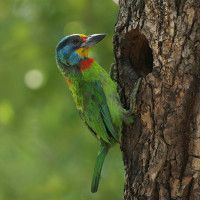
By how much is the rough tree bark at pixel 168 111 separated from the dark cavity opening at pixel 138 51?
0.65 feet

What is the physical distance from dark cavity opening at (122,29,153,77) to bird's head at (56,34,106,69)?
541 mm

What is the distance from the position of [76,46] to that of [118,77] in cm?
73

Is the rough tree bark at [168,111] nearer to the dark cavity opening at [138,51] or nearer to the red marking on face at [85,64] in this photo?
the dark cavity opening at [138,51]

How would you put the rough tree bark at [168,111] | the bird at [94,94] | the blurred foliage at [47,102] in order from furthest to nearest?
the blurred foliage at [47,102] → the bird at [94,94] → the rough tree bark at [168,111]

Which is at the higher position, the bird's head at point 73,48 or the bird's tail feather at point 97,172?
the bird's head at point 73,48

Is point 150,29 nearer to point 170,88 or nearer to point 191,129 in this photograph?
point 170,88

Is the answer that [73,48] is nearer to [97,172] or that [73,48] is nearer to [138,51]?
[138,51]

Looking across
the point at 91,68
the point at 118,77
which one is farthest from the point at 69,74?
the point at 118,77

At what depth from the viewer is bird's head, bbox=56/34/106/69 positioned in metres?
4.04

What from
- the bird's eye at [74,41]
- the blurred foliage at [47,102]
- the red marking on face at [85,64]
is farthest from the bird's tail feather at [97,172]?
the blurred foliage at [47,102]

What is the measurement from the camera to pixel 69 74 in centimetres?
403

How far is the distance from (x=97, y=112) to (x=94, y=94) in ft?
0.64

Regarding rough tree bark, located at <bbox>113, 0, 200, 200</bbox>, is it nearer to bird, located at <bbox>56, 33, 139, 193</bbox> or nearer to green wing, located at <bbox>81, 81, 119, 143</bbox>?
bird, located at <bbox>56, 33, 139, 193</bbox>

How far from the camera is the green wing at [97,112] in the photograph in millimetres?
3686
